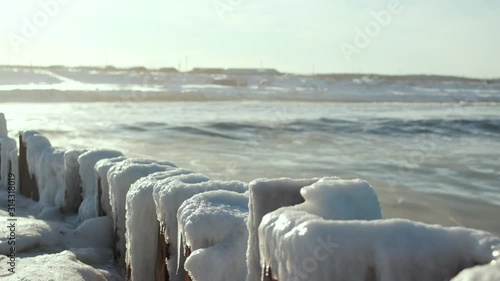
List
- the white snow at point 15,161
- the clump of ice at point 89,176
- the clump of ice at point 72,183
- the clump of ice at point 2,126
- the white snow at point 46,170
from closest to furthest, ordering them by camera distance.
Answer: the clump of ice at point 89,176 → the clump of ice at point 72,183 → the white snow at point 46,170 → the white snow at point 15,161 → the clump of ice at point 2,126

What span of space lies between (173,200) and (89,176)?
2777mm

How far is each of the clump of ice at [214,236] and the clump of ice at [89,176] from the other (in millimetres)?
2857

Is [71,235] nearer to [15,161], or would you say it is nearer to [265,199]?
[15,161]

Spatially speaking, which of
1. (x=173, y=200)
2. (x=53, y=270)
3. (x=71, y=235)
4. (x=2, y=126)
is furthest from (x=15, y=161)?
(x=173, y=200)

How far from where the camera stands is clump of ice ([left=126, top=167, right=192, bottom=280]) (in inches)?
153

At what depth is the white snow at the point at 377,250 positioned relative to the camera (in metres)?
1.61

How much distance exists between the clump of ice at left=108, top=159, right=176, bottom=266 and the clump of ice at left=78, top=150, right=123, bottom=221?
3.03ft

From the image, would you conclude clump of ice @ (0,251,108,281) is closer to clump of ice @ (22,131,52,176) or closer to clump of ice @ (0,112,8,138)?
clump of ice @ (22,131,52,176)

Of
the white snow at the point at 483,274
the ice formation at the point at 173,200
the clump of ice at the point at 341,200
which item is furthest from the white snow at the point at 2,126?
the white snow at the point at 483,274

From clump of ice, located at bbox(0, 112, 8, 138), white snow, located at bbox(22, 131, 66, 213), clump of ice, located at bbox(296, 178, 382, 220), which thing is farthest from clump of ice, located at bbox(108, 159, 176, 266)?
clump of ice, located at bbox(0, 112, 8, 138)

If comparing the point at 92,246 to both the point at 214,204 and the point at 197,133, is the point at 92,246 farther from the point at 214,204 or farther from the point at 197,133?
the point at 197,133

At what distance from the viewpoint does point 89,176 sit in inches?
233

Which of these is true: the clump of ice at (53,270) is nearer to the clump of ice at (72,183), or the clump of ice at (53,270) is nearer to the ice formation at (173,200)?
the ice formation at (173,200)

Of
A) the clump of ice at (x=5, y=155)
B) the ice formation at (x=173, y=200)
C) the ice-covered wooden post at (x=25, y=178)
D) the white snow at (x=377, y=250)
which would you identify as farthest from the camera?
the clump of ice at (x=5, y=155)
